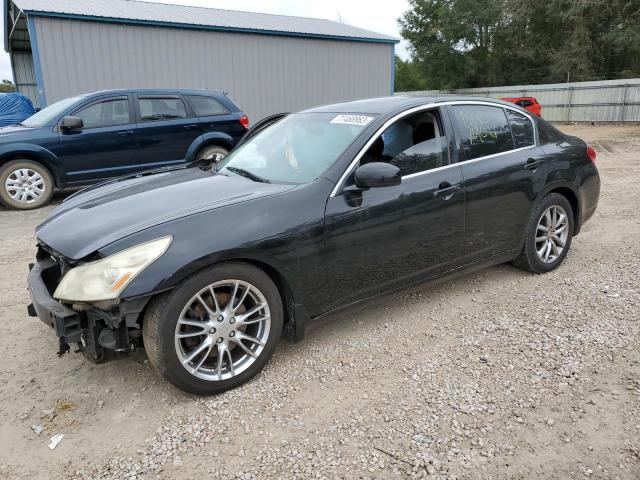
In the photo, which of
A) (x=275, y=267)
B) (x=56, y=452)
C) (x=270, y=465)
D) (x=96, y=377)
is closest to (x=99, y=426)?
(x=56, y=452)

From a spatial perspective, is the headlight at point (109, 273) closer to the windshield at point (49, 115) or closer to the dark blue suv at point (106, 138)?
the dark blue suv at point (106, 138)

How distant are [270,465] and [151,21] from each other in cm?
1465

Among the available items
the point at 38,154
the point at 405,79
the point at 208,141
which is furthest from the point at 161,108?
the point at 405,79

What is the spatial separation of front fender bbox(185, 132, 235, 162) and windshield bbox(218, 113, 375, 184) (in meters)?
4.57

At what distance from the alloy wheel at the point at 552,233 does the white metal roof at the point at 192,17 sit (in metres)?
13.2

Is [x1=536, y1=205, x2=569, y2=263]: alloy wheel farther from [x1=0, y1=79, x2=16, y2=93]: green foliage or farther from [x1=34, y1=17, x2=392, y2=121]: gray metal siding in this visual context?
[x1=0, y1=79, x2=16, y2=93]: green foliage

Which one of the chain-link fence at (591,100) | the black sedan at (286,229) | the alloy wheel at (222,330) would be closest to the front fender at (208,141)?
the black sedan at (286,229)

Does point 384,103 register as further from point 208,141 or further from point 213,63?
point 213,63

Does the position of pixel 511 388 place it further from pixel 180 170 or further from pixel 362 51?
pixel 362 51

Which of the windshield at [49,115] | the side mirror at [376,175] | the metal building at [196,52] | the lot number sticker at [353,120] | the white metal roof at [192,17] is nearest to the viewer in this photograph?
the side mirror at [376,175]

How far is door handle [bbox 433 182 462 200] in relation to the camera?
11.6ft

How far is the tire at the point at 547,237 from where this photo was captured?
4.29m

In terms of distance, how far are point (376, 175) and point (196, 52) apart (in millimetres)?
13805

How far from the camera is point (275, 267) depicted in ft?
9.41
